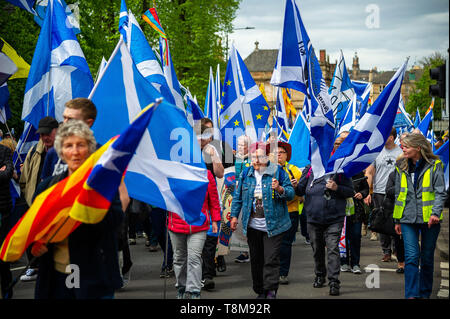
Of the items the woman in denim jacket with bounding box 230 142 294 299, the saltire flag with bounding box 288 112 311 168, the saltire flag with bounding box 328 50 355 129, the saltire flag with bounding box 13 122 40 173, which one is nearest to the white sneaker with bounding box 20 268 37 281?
the saltire flag with bounding box 13 122 40 173

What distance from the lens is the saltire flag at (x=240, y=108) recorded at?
1194cm

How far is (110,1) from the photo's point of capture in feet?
78.6

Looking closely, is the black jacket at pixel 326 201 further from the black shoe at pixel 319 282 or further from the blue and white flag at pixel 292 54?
the blue and white flag at pixel 292 54

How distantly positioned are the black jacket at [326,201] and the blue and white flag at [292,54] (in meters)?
1.38

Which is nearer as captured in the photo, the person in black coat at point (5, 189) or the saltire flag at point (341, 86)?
the person in black coat at point (5, 189)

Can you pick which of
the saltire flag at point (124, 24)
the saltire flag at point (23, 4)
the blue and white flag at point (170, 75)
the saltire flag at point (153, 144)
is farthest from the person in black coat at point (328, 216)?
the saltire flag at point (23, 4)

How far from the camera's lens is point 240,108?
39.4ft

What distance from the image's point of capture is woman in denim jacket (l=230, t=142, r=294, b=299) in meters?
7.20

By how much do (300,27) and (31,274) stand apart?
519 centimetres

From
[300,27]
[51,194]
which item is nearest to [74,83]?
[300,27]

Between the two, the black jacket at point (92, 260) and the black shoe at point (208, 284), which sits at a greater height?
the black jacket at point (92, 260)

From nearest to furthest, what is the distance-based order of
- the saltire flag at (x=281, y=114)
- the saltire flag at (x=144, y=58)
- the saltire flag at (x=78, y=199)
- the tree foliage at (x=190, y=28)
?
the saltire flag at (x=78, y=199)
the saltire flag at (x=144, y=58)
the saltire flag at (x=281, y=114)
the tree foliage at (x=190, y=28)

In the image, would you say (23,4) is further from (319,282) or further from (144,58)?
(319,282)
